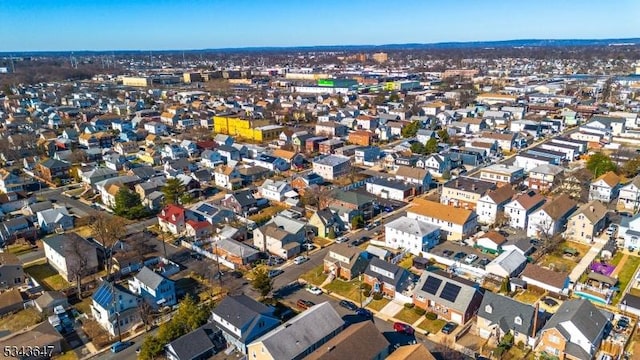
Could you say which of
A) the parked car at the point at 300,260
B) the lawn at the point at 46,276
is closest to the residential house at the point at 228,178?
the parked car at the point at 300,260

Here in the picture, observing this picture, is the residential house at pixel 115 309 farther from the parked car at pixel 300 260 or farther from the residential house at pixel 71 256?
the parked car at pixel 300 260

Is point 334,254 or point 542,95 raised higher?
point 542,95

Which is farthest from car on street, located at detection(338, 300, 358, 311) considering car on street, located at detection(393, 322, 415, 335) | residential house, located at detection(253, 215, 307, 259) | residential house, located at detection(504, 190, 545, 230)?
residential house, located at detection(504, 190, 545, 230)

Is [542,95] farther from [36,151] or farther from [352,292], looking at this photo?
[36,151]

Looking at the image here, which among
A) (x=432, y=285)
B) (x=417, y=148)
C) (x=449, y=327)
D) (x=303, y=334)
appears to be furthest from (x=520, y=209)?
(x=303, y=334)

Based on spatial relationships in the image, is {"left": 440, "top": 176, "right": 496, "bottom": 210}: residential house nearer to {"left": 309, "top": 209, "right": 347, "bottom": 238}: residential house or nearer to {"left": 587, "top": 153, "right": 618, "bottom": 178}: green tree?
{"left": 309, "top": 209, "right": 347, "bottom": 238}: residential house

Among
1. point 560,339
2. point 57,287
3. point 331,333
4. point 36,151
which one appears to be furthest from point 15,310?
point 36,151
